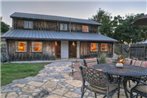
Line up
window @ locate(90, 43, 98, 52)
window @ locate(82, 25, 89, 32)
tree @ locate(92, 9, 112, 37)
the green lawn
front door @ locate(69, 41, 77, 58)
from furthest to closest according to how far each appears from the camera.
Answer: tree @ locate(92, 9, 112, 37)
window @ locate(82, 25, 89, 32)
front door @ locate(69, 41, 77, 58)
window @ locate(90, 43, 98, 52)
the green lawn

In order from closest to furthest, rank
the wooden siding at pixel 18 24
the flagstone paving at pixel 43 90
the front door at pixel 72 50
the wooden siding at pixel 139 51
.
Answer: the flagstone paving at pixel 43 90 → the wooden siding at pixel 139 51 → the wooden siding at pixel 18 24 → the front door at pixel 72 50

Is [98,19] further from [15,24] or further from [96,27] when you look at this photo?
[15,24]

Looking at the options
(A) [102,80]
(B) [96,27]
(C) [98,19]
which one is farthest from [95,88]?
(C) [98,19]

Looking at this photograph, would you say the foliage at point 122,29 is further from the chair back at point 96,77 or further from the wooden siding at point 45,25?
the chair back at point 96,77

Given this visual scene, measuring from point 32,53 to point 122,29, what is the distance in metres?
18.1

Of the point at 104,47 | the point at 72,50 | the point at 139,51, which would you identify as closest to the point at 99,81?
the point at 139,51

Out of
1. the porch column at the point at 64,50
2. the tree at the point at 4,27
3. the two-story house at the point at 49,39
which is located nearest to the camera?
the two-story house at the point at 49,39

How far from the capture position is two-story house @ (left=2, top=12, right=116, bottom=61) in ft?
53.4

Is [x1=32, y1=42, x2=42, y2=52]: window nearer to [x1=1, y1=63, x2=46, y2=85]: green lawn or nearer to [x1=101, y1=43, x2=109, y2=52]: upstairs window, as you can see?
[x1=1, y1=63, x2=46, y2=85]: green lawn

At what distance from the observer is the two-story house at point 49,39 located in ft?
53.4

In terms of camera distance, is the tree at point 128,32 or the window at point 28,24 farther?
the tree at point 128,32

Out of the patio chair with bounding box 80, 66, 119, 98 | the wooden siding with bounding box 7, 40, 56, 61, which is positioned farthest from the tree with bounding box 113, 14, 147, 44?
the patio chair with bounding box 80, 66, 119, 98

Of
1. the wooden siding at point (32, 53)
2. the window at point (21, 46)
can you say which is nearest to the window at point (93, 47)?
the wooden siding at point (32, 53)

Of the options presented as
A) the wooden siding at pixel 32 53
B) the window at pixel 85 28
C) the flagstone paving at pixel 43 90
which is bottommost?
the flagstone paving at pixel 43 90
